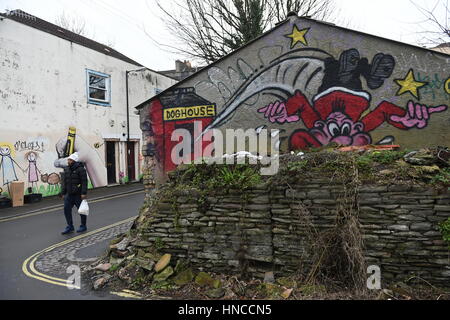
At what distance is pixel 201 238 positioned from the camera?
4.97 metres

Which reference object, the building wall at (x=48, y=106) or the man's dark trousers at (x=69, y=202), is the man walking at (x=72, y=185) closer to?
the man's dark trousers at (x=69, y=202)

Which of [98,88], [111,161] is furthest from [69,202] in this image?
[98,88]

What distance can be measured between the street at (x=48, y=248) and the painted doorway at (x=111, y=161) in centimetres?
613

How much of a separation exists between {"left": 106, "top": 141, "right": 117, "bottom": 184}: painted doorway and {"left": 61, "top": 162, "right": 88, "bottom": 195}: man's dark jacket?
32.0 ft

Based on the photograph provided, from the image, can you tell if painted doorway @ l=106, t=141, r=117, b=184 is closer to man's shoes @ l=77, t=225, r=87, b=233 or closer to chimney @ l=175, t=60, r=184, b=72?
man's shoes @ l=77, t=225, r=87, b=233

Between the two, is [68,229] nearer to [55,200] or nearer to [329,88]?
[55,200]

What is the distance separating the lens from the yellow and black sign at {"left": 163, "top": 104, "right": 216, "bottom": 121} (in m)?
8.09

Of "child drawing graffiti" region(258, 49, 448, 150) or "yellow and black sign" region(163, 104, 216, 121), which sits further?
"yellow and black sign" region(163, 104, 216, 121)

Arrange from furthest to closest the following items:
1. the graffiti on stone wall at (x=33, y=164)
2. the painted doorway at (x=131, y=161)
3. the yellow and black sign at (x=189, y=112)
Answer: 1. the painted doorway at (x=131, y=161)
2. the graffiti on stone wall at (x=33, y=164)
3. the yellow and black sign at (x=189, y=112)

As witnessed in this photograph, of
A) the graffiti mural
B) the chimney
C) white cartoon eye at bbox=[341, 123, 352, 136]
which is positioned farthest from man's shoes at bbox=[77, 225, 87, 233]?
the chimney

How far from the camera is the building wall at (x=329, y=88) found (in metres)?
6.36

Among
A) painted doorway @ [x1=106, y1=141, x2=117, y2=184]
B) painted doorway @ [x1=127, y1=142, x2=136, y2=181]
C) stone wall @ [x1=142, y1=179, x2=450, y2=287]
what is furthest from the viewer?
painted doorway @ [x1=127, y1=142, x2=136, y2=181]

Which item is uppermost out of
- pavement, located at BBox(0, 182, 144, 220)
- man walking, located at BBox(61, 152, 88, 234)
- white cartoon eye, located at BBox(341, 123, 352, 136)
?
white cartoon eye, located at BBox(341, 123, 352, 136)

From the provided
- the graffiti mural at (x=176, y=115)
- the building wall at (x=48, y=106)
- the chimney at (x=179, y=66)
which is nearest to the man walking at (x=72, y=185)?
the graffiti mural at (x=176, y=115)
